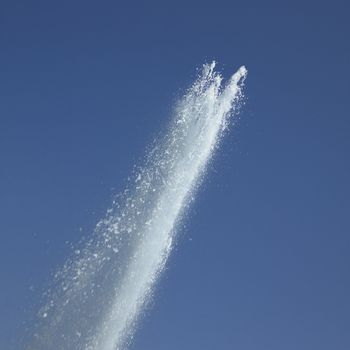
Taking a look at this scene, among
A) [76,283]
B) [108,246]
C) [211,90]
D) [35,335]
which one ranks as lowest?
[35,335]

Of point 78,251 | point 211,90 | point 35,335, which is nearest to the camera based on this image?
point 35,335

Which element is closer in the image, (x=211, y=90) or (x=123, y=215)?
(x=123, y=215)

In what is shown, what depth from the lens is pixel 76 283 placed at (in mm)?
50031

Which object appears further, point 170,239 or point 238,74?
point 238,74

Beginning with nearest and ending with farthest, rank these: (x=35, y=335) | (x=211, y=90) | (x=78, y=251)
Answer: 1. (x=35, y=335)
2. (x=78, y=251)
3. (x=211, y=90)

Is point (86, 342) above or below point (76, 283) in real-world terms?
below

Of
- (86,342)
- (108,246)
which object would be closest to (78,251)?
(108,246)

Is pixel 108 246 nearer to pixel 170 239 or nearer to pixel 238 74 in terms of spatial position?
pixel 170 239

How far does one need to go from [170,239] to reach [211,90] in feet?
44.4

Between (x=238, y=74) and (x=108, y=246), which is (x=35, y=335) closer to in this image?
(x=108, y=246)

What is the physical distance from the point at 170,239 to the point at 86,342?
33.4ft

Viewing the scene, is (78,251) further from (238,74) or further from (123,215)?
(238,74)

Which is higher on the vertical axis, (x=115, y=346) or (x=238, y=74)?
(x=238, y=74)

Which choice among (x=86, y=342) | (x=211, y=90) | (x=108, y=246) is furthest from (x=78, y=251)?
(x=211, y=90)
